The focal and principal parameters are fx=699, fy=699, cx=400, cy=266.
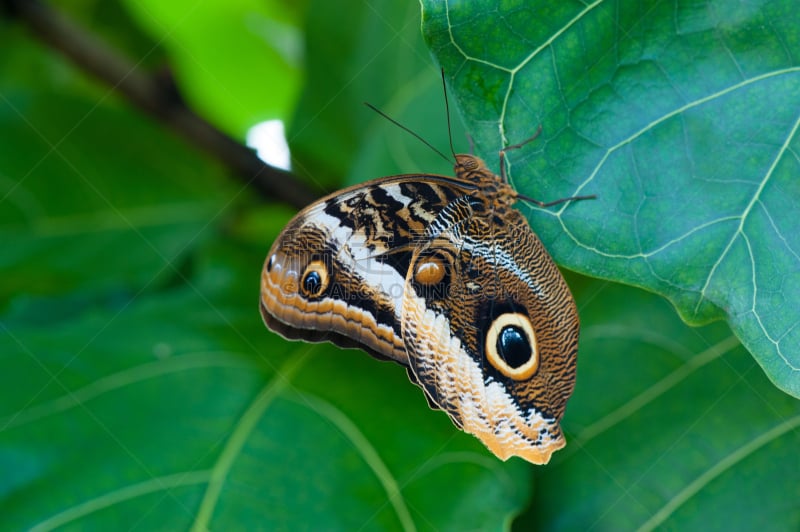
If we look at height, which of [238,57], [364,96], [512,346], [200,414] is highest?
[238,57]

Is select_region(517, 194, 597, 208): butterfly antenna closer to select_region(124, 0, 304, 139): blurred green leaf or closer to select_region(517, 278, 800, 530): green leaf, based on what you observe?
select_region(517, 278, 800, 530): green leaf

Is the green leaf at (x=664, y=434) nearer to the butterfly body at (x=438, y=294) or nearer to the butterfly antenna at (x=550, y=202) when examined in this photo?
the butterfly body at (x=438, y=294)

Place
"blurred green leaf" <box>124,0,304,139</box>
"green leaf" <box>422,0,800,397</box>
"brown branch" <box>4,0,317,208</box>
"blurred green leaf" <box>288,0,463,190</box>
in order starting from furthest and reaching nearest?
"blurred green leaf" <box>124,0,304,139</box>
"brown branch" <box>4,0,317,208</box>
"blurred green leaf" <box>288,0,463,190</box>
"green leaf" <box>422,0,800,397</box>

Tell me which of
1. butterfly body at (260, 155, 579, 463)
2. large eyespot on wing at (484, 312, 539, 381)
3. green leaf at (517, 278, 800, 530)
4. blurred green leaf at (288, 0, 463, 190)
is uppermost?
blurred green leaf at (288, 0, 463, 190)

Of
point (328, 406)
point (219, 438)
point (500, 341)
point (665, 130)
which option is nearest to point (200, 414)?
point (219, 438)

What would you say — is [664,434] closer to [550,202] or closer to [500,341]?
[500,341]

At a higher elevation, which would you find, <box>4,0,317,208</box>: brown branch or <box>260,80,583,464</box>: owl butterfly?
<box>4,0,317,208</box>: brown branch

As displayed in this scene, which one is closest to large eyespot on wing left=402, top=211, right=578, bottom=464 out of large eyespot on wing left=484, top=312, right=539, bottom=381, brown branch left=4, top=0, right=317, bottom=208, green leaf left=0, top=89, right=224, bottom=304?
large eyespot on wing left=484, top=312, right=539, bottom=381
